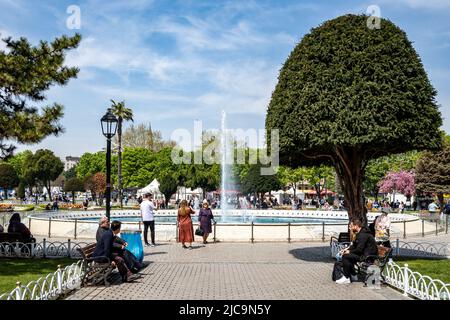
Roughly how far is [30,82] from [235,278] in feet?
23.1

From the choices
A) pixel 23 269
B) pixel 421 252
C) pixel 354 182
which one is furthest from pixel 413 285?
pixel 23 269

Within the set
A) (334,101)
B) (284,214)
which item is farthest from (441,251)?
(284,214)

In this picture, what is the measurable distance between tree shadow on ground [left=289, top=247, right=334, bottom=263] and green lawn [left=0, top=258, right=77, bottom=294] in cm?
718

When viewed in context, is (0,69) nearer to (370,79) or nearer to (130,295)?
(130,295)

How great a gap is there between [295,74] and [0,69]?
7.72 m

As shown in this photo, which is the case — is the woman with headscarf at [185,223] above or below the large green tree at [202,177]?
below

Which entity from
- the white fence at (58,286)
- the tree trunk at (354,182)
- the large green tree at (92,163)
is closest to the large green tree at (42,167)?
the large green tree at (92,163)

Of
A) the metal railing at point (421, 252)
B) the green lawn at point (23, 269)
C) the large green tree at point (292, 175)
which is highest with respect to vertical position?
the large green tree at point (292, 175)

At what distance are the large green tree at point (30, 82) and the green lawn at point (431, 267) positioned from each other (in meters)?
10.4

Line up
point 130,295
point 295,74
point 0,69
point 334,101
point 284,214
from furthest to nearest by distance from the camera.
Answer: point 284,214 → point 295,74 → point 334,101 → point 0,69 → point 130,295

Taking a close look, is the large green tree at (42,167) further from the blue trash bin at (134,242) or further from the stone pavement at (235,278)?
the blue trash bin at (134,242)

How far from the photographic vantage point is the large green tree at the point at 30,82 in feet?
37.1

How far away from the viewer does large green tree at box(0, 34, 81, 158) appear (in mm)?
11320

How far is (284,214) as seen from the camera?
3947cm
